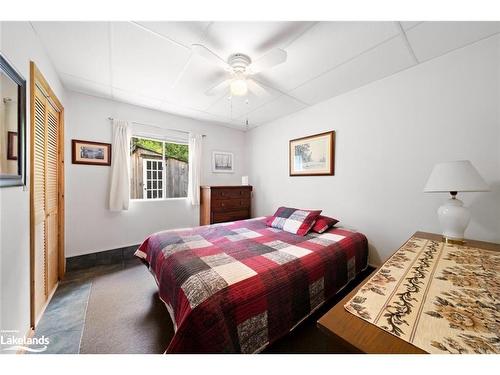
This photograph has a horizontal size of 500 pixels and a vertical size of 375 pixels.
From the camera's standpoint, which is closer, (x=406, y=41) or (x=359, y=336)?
(x=359, y=336)

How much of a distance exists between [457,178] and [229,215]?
299 cm

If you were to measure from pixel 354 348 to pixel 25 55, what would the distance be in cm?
250

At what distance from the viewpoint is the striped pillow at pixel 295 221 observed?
2296 millimetres

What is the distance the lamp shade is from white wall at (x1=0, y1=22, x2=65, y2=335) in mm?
2909

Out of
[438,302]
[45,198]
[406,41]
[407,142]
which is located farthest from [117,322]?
[406,41]

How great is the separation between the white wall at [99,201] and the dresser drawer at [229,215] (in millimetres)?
720

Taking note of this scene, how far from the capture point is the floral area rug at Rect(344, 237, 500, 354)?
59cm

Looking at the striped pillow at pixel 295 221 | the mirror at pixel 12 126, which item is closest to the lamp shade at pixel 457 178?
the striped pillow at pixel 295 221

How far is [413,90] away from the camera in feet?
6.42

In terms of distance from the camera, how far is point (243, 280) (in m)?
1.19

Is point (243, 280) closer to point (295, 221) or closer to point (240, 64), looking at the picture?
point (295, 221)

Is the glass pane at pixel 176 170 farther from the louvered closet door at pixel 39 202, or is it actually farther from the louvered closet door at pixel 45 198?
the louvered closet door at pixel 39 202
